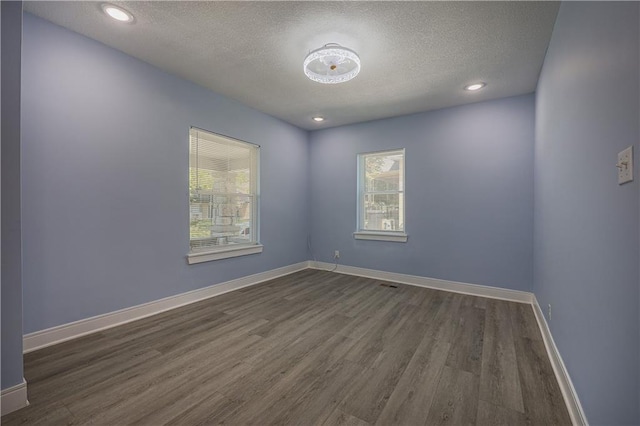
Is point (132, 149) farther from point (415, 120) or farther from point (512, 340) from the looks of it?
point (512, 340)

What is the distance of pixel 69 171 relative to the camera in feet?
Result: 7.61

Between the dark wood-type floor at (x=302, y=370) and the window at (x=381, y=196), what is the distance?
1645 millimetres

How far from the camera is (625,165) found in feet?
3.21

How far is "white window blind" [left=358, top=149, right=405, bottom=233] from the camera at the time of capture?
14.6 feet

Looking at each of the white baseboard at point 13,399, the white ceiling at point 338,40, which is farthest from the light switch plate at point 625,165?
the white baseboard at point 13,399

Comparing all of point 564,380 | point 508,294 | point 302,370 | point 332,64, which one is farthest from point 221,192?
point 508,294

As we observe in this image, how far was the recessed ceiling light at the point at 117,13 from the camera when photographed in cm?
204

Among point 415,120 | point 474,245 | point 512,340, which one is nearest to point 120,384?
point 512,340

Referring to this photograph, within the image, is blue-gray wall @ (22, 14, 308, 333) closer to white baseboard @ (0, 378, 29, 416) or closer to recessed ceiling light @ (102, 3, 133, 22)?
recessed ceiling light @ (102, 3, 133, 22)

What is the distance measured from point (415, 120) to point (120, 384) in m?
4.57

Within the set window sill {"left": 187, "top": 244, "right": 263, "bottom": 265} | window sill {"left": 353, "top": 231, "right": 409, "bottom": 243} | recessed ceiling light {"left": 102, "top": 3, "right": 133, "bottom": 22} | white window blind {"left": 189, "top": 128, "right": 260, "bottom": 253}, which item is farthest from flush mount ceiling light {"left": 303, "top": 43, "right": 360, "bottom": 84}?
window sill {"left": 353, "top": 231, "right": 409, "bottom": 243}

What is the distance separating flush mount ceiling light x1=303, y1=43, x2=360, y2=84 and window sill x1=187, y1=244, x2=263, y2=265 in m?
2.45

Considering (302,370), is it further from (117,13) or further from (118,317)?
(117,13)

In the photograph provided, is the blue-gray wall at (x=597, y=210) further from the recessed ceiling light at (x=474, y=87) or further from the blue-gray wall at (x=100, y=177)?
the blue-gray wall at (x=100, y=177)
